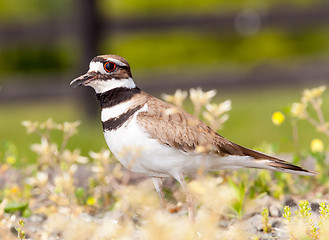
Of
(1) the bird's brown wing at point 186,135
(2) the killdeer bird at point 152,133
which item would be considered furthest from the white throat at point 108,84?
(1) the bird's brown wing at point 186,135

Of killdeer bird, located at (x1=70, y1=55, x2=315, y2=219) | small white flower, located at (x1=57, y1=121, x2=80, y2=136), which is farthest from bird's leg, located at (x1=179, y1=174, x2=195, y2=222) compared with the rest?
small white flower, located at (x1=57, y1=121, x2=80, y2=136)

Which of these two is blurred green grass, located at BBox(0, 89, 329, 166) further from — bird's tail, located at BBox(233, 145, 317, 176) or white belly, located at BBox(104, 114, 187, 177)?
white belly, located at BBox(104, 114, 187, 177)

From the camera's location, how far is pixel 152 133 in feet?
7.50

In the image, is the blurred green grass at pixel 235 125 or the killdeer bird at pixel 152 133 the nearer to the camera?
the killdeer bird at pixel 152 133

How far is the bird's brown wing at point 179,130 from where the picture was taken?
2299 millimetres

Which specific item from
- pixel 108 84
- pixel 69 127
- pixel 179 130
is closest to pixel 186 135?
pixel 179 130

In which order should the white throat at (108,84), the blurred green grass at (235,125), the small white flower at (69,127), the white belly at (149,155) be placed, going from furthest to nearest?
the blurred green grass at (235,125), the small white flower at (69,127), the white throat at (108,84), the white belly at (149,155)

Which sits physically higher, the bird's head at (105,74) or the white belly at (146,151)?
the bird's head at (105,74)

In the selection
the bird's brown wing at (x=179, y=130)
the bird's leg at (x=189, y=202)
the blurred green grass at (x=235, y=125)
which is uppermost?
the blurred green grass at (x=235, y=125)

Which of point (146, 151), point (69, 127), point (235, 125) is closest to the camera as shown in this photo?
point (146, 151)

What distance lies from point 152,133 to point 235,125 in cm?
512

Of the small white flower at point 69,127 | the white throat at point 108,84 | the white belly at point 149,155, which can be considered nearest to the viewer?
the white belly at point 149,155

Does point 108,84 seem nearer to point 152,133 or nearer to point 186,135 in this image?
point 152,133

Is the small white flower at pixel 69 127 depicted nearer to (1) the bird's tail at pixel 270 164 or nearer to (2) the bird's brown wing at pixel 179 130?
(2) the bird's brown wing at pixel 179 130
